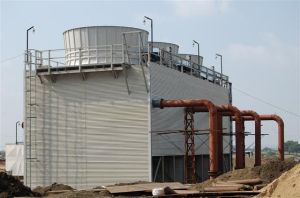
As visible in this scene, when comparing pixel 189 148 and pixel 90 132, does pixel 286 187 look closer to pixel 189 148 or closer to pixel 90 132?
pixel 90 132

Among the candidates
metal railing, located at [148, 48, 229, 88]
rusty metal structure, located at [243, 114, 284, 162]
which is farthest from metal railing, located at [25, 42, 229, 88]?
rusty metal structure, located at [243, 114, 284, 162]

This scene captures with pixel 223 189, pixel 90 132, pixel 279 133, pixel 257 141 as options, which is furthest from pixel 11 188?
pixel 279 133

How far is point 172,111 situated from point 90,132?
5.51 meters

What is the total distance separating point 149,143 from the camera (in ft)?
97.2

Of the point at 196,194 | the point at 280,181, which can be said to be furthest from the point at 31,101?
the point at 280,181

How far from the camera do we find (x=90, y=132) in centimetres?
3106

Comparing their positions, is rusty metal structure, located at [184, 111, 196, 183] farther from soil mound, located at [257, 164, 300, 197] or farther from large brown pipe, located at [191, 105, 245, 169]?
soil mound, located at [257, 164, 300, 197]

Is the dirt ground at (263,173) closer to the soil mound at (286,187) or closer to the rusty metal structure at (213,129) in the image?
the rusty metal structure at (213,129)

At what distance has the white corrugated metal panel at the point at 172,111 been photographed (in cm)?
3053

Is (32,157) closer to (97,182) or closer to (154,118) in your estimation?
(97,182)

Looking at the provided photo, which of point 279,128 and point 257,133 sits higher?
point 279,128

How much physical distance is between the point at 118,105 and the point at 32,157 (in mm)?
6651

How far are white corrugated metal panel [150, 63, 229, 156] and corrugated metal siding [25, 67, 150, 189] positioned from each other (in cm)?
95

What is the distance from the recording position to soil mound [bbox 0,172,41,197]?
2262 cm
